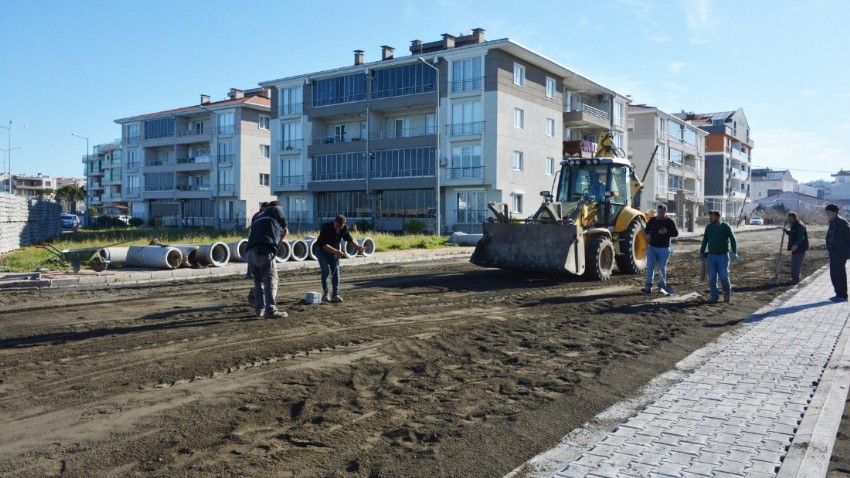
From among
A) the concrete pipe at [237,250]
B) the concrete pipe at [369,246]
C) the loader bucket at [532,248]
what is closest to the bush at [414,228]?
the concrete pipe at [369,246]

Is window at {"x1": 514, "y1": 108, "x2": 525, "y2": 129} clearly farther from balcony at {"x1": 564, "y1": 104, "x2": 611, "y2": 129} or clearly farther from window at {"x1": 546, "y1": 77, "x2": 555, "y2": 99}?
balcony at {"x1": 564, "y1": 104, "x2": 611, "y2": 129}

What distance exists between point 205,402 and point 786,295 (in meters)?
12.1

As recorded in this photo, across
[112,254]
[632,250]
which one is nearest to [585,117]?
[632,250]

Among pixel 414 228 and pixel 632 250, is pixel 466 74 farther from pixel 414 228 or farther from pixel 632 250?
pixel 632 250

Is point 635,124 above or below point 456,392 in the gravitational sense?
above

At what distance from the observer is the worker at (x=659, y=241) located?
13.0 meters

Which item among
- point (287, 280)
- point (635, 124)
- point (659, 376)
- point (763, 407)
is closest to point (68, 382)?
point (659, 376)

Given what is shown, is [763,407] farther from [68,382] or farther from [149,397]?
[68,382]

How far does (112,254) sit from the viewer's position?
17516 millimetres

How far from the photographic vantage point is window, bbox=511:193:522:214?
42875 millimetres

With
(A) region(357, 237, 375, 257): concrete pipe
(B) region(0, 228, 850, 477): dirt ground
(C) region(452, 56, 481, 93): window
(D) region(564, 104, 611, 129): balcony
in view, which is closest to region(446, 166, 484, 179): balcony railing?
(C) region(452, 56, 481, 93): window

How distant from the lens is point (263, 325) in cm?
941

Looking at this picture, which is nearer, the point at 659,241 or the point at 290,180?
the point at 659,241

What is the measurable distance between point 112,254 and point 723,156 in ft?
275
